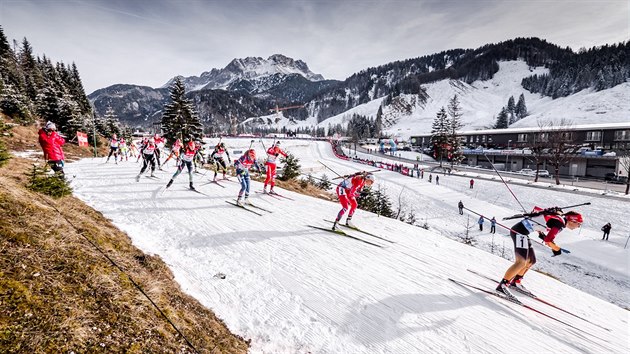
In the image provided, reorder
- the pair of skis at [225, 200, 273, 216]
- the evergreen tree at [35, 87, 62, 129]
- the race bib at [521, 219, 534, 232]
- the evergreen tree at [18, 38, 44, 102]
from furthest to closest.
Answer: the evergreen tree at [18, 38, 44, 102]
the evergreen tree at [35, 87, 62, 129]
the pair of skis at [225, 200, 273, 216]
the race bib at [521, 219, 534, 232]

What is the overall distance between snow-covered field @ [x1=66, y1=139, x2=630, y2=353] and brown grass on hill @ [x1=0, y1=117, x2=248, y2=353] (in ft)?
2.70

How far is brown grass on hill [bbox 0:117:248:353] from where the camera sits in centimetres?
273

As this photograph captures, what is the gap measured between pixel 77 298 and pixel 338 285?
180 inches

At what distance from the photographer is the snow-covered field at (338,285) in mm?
4895

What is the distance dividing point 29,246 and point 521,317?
8.49m

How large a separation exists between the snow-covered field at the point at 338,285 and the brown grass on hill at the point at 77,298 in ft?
2.70

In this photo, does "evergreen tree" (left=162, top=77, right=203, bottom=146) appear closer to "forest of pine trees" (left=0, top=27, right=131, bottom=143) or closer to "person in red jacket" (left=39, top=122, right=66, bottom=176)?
"forest of pine trees" (left=0, top=27, right=131, bottom=143)

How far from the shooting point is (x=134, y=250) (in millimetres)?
6176

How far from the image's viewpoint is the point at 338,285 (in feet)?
20.4

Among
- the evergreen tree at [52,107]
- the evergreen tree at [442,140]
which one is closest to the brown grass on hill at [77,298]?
the evergreen tree at [52,107]

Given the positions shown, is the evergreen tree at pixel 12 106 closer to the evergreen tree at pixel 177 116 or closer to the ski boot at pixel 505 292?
the evergreen tree at pixel 177 116

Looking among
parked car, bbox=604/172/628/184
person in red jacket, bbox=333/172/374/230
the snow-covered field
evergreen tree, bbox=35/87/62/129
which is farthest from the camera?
parked car, bbox=604/172/628/184

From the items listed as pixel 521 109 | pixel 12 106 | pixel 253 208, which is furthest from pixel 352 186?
pixel 521 109

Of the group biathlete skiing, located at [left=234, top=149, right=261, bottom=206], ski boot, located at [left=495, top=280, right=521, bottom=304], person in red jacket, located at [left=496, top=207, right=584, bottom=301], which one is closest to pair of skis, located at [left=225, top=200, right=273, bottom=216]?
biathlete skiing, located at [left=234, top=149, right=261, bottom=206]
